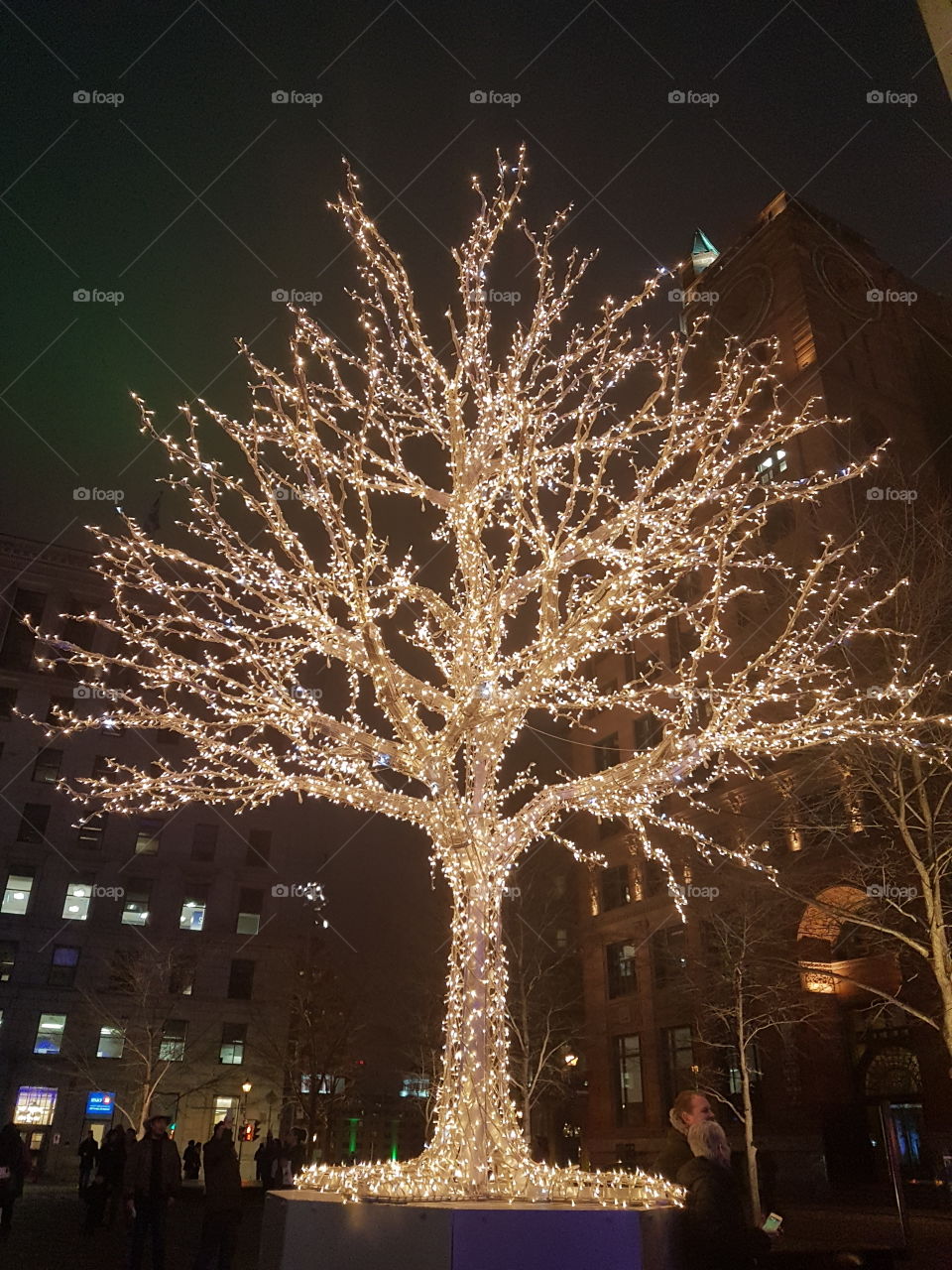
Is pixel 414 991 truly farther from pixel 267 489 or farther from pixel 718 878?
pixel 267 489

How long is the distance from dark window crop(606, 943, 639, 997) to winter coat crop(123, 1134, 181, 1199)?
2655 cm

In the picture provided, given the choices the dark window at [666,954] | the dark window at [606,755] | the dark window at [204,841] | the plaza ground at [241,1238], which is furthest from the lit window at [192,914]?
the dark window at [666,954]

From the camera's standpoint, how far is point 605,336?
26.5 ft

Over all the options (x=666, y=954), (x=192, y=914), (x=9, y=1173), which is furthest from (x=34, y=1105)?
(x=666, y=954)

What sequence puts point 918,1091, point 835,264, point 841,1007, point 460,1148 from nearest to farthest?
point 460,1148, point 918,1091, point 841,1007, point 835,264

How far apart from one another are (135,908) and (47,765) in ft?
25.7

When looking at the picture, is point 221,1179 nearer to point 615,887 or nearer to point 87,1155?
point 87,1155

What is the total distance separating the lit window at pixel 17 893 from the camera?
118 ft

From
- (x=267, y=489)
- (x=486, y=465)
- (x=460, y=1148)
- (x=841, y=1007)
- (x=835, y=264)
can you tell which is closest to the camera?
(x=460, y=1148)

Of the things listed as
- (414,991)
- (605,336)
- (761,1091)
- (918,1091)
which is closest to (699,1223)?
(605,336)

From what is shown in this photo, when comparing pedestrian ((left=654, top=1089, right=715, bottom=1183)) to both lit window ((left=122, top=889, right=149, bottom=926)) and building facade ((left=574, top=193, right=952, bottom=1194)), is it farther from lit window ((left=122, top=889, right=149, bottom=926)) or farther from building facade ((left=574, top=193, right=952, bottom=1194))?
lit window ((left=122, top=889, right=149, bottom=926))

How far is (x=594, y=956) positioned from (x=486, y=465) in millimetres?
31866

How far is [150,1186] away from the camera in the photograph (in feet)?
31.1

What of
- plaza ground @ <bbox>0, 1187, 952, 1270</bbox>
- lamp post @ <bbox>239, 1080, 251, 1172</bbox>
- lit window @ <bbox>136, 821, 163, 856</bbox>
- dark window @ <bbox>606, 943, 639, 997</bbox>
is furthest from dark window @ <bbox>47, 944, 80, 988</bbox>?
dark window @ <bbox>606, 943, 639, 997</bbox>
